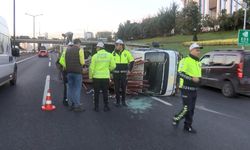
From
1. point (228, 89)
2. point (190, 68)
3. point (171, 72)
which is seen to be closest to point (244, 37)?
point (228, 89)

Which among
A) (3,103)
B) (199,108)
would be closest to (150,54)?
(199,108)

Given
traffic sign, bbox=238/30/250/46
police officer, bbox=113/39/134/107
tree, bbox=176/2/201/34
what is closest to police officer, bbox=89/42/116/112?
police officer, bbox=113/39/134/107

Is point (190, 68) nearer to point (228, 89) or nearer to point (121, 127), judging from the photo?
point (121, 127)

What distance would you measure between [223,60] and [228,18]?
45.3 m

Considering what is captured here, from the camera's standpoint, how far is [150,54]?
501 inches

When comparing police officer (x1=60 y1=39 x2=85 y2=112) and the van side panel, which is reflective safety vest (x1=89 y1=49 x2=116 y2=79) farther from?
the van side panel

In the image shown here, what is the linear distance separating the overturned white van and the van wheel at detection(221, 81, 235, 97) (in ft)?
6.96

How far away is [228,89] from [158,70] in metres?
2.78

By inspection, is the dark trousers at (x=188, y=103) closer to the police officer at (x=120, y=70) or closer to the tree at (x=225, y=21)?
the police officer at (x=120, y=70)

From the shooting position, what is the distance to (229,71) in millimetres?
13625

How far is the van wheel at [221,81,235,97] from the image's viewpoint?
13312 mm

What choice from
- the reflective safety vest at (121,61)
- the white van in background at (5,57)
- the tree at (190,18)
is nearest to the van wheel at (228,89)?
the reflective safety vest at (121,61)

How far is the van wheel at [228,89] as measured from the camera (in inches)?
524

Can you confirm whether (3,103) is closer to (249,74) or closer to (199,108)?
(199,108)
